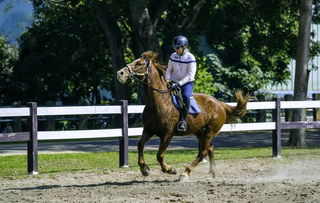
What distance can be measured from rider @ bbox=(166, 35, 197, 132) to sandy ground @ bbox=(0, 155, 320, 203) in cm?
139

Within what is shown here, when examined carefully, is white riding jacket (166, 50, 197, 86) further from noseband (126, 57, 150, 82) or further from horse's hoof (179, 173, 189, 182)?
horse's hoof (179, 173, 189, 182)

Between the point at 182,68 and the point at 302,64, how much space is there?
983 centimetres

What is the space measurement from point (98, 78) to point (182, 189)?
26526mm

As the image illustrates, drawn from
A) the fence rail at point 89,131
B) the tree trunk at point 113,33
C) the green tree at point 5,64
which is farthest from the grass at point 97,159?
the green tree at point 5,64

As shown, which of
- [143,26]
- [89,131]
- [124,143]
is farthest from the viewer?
[143,26]

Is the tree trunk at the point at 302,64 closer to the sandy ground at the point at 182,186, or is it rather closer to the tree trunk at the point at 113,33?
the sandy ground at the point at 182,186

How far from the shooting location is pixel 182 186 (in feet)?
38.3

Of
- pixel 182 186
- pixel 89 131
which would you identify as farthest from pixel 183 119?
pixel 89 131

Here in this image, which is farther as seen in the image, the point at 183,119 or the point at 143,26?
the point at 143,26

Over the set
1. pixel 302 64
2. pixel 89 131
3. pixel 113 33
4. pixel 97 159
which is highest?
pixel 113 33

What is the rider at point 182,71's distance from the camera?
12.7 m

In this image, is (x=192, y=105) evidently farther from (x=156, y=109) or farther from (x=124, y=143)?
(x=124, y=143)

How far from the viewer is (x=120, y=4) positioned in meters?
28.7

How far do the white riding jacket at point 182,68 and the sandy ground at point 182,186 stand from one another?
6.27 feet
